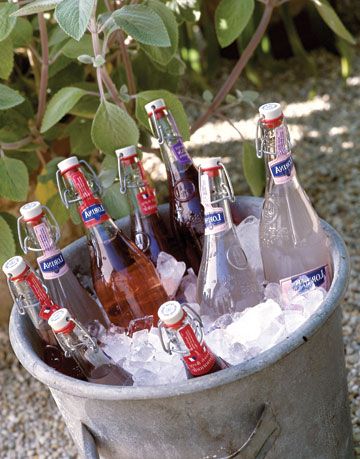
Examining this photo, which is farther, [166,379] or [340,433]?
[340,433]

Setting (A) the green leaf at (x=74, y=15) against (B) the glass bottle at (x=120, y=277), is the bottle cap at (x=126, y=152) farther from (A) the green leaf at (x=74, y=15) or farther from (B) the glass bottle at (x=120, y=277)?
(A) the green leaf at (x=74, y=15)

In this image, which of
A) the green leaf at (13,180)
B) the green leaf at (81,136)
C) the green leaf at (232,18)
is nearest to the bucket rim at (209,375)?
the green leaf at (13,180)

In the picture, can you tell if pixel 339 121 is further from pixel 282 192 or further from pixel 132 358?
pixel 132 358

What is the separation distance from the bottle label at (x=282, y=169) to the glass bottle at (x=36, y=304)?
15.9 inches

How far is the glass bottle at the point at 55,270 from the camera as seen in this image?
124 cm

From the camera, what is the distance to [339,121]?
2805 millimetres

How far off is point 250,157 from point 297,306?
65cm

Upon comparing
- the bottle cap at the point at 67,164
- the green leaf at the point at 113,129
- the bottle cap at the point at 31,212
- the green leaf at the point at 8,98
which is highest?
the green leaf at the point at 8,98

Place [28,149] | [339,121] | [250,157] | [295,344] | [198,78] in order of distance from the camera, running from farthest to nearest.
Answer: [198,78]
[339,121]
[28,149]
[250,157]
[295,344]

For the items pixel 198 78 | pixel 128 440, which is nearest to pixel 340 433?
pixel 128 440

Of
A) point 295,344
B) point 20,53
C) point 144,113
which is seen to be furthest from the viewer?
point 20,53

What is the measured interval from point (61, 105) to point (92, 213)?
349 millimetres


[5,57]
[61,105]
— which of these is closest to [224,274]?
[61,105]

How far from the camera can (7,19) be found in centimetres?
148
